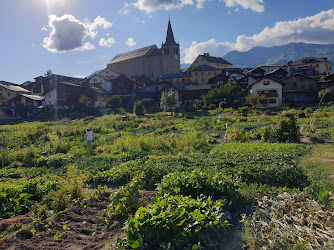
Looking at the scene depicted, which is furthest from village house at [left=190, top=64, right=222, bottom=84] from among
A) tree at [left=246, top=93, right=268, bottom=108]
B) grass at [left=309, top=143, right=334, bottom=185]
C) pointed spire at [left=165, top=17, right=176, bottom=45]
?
grass at [left=309, top=143, right=334, bottom=185]

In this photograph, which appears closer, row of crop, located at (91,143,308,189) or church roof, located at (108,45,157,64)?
row of crop, located at (91,143,308,189)

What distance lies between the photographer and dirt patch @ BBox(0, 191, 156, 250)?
471 cm

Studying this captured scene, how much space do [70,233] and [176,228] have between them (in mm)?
2073

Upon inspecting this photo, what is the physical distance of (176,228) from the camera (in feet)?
14.6

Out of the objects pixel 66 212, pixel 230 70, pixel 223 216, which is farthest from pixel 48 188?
pixel 230 70

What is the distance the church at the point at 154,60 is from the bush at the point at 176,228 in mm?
69886

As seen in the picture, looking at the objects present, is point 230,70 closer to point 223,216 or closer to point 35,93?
point 35,93

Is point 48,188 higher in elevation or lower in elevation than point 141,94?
lower

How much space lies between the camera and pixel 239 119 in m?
27.8

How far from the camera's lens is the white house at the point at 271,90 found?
4475cm

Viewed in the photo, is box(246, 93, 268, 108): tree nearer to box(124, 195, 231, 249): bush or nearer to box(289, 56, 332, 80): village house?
box(289, 56, 332, 80): village house

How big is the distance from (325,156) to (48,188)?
31.6ft

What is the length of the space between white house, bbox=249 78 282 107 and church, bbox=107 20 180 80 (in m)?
33.1

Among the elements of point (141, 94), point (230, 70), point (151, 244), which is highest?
point (230, 70)
